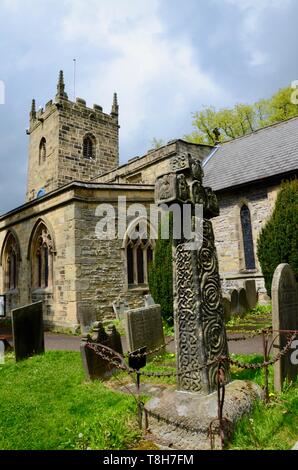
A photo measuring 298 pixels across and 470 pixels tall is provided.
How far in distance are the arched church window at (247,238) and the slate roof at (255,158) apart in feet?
4.44

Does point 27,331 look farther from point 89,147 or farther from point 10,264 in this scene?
point 89,147

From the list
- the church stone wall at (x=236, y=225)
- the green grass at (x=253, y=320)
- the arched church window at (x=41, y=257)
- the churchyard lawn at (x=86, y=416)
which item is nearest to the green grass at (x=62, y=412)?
the churchyard lawn at (x=86, y=416)

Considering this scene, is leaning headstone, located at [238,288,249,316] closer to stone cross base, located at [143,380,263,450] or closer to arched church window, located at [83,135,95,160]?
stone cross base, located at [143,380,263,450]

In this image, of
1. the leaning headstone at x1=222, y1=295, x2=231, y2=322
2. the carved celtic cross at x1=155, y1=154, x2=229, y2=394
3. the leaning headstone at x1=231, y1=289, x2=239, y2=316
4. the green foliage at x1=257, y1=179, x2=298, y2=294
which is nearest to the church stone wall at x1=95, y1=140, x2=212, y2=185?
the green foliage at x1=257, y1=179, x2=298, y2=294

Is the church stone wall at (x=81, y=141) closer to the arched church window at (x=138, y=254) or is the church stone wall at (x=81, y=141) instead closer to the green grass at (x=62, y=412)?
the arched church window at (x=138, y=254)

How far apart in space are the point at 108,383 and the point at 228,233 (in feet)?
35.2

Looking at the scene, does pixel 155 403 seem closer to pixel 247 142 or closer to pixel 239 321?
pixel 239 321

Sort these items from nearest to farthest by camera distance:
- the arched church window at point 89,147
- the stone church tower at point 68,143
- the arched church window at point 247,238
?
the arched church window at point 247,238 < the stone church tower at point 68,143 < the arched church window at point 89,147

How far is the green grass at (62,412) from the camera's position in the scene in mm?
3408

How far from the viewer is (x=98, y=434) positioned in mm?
3381

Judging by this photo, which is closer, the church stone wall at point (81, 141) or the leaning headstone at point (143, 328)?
the leaning headstone at point (143, 328)

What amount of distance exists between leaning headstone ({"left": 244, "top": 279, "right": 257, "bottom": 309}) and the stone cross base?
29.4 ft

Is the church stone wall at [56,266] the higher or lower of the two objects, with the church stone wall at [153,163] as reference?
lower

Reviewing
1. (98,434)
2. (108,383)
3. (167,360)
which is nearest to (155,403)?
(98,434)
